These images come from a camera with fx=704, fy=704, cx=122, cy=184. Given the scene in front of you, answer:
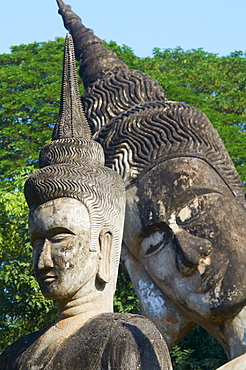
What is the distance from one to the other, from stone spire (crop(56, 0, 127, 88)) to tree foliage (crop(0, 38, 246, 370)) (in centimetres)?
419

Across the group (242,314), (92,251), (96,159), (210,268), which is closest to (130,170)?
(210,268)

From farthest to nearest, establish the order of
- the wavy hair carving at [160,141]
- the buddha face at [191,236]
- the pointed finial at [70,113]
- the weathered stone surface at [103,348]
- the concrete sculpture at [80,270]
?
the wavy hair carving at [160,141] < the buddha face at [191,236] < the pointed finial at [70,113] < the concrete sculpture at [80,270] < the weathered stone surface at [103,348]

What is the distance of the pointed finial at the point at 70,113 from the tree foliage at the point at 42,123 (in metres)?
7.10

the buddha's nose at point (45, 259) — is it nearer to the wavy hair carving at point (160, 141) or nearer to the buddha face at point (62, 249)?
the buddha face at point (62, 249)

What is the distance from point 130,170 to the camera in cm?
791

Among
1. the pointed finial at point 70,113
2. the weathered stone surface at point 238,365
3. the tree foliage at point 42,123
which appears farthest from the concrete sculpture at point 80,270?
the tree foliage at point 42,123

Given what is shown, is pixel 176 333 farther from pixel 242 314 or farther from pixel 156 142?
pixel 156 142

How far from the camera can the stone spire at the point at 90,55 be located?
956 centimetres

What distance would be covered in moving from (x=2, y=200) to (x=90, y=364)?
9674 millimetres

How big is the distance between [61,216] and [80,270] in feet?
1.30

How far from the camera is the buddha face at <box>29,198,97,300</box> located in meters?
4.70

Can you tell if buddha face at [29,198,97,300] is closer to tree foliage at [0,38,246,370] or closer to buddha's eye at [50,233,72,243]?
buddha's eye at [50,233,72,243]

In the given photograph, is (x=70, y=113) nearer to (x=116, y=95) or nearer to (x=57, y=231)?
(x=57, y=231)

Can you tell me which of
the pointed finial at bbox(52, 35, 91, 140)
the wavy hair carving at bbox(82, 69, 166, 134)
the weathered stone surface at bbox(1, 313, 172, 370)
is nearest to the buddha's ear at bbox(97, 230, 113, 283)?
the weathered stone surface at bbox(1, 313, 172, 370)
